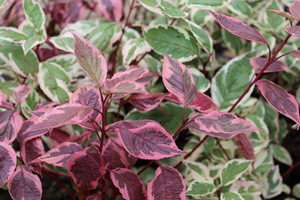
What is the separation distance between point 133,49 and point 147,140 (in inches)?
12.3

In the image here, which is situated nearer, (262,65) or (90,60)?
(90,60)

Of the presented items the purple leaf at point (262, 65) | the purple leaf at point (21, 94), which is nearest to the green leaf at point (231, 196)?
the purple leaf at point (262, 65)

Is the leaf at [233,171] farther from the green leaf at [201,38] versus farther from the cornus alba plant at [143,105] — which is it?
the green leaf at [201,38]

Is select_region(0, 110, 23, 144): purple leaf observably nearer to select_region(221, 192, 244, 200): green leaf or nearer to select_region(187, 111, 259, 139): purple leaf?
select_region(187, 111, 259, 139): purple leaf

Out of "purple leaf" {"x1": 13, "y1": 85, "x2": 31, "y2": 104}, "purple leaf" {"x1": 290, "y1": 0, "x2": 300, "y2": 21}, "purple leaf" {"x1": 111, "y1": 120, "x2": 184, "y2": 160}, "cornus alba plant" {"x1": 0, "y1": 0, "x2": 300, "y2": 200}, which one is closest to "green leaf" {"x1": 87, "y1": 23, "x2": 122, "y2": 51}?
"cornus alba plant" {"x1": 0, "y1": 0, "x2": 300, "y2": 200}

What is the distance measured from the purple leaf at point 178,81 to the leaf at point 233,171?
0.81 ft

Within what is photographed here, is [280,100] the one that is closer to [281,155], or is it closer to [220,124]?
[220,124]

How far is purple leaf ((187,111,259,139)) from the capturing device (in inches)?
20.4

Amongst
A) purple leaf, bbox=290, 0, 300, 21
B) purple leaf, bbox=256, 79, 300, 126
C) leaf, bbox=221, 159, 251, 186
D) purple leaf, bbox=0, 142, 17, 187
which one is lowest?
leaf, bbox=221, 159, 251, 186

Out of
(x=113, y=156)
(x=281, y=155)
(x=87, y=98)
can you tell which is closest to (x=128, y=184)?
(x=113, y=156)

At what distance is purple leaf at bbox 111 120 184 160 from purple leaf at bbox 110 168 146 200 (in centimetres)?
9

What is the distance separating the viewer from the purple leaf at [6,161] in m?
0.51

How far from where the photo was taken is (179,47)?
0.80m

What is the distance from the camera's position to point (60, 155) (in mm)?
561
